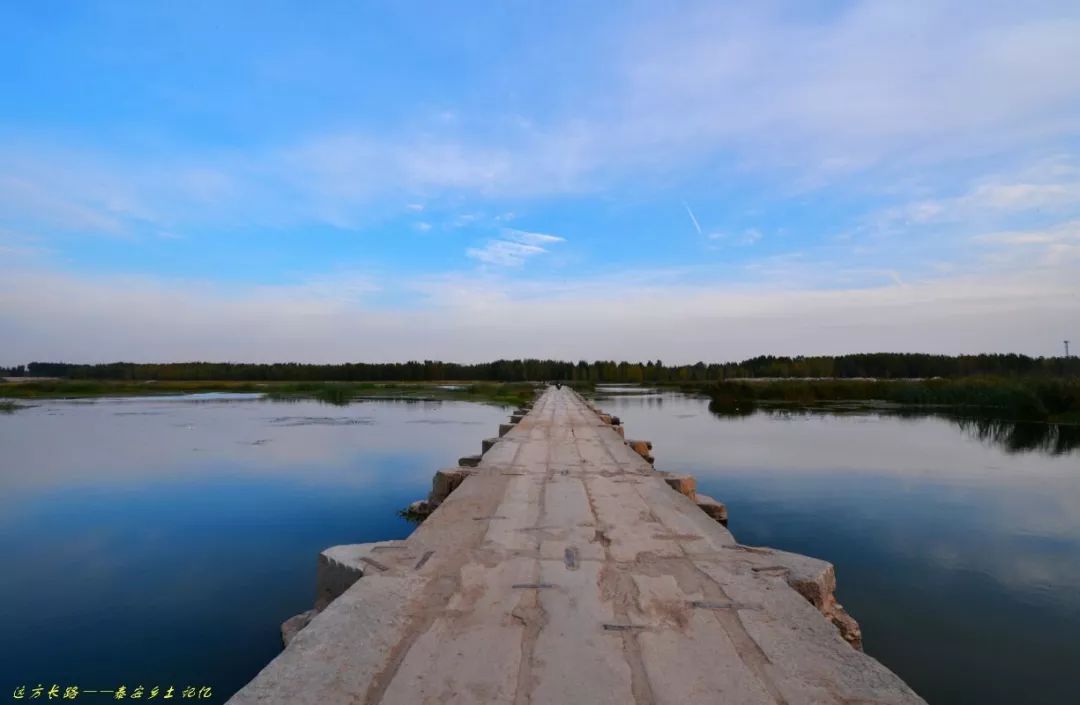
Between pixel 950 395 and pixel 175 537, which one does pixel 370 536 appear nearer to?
pixel 175 537

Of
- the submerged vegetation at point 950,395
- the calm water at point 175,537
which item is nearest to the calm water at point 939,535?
the submerged vegetation at point 950,395

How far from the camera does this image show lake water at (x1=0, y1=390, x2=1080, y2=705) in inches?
226

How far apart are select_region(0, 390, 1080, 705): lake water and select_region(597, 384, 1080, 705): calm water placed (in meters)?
0.04

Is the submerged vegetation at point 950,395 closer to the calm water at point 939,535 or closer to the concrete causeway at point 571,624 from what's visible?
the calm water at point 939,535

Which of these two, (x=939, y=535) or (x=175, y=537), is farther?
(x=939, y=535)

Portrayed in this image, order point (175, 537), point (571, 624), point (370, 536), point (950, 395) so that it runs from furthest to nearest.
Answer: point (950, 395), point (370, 536), point (175, 537), point (571, 624)

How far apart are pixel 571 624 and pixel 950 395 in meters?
39.9

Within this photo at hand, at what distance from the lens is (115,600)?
6961 mm

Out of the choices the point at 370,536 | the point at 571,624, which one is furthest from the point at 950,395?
the point at 571,624

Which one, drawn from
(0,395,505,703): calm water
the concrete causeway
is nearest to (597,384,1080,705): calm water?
the concrete causeway

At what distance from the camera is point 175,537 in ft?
31.2

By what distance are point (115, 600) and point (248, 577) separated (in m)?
1.35

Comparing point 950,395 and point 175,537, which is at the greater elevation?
point 950,395

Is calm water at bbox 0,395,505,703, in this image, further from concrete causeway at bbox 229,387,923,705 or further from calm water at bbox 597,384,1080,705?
calm water at bbox 597,384,1080,705
